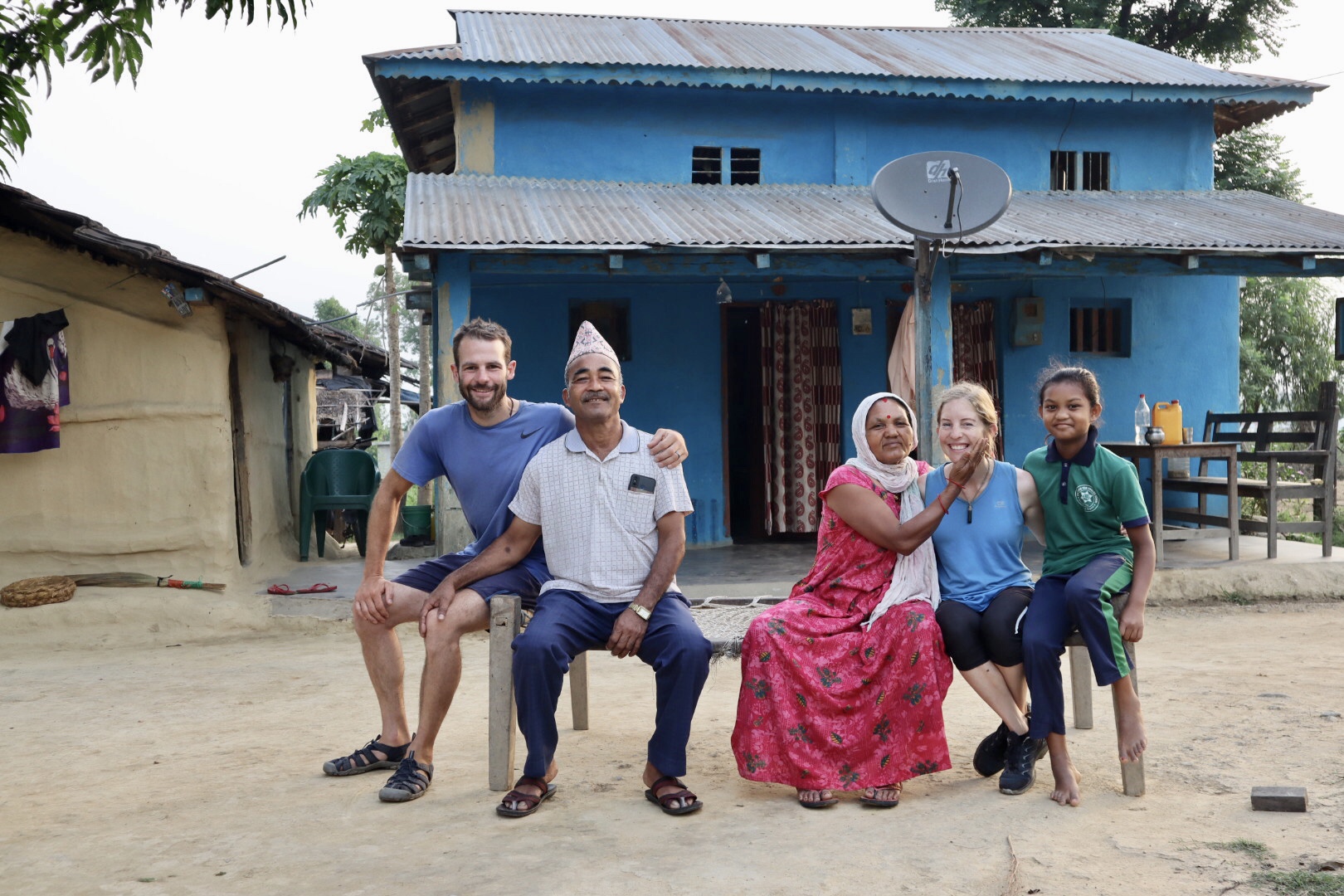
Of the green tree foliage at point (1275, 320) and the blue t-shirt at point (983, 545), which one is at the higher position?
the green tree foliage at point (1275, 320)

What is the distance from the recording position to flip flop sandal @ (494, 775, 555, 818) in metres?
3.48

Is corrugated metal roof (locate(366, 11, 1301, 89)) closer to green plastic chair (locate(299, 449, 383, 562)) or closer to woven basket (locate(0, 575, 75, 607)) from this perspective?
green plastic chair (locate(299, 449, 383, 562))

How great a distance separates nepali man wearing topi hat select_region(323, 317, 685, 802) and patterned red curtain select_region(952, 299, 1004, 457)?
269 inches

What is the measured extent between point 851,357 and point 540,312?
109 inches

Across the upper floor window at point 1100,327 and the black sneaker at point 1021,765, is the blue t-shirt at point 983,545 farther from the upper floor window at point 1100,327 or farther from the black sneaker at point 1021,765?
the upper floor window at point 1100,327

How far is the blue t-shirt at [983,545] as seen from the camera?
12.5ft

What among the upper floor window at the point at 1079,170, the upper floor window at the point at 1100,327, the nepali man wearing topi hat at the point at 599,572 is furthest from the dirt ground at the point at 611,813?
the upper floor window at the point at 1079,170

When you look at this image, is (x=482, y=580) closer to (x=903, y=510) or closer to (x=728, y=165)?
(x=903, y=510)

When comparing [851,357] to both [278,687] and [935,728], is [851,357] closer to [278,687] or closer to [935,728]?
[278,687]

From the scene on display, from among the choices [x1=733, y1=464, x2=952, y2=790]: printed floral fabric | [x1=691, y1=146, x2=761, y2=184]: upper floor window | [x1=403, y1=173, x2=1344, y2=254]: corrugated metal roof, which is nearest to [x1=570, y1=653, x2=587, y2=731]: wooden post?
[x1=733, y1=464, x2=952, y2=790]: printed floral fabric

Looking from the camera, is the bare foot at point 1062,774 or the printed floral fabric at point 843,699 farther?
the printed floral fabric at point 843,699

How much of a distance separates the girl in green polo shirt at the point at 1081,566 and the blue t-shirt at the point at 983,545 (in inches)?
4.8

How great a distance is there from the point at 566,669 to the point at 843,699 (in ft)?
2.93

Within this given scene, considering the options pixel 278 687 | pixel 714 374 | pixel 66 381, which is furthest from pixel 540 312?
pixel 278 687
